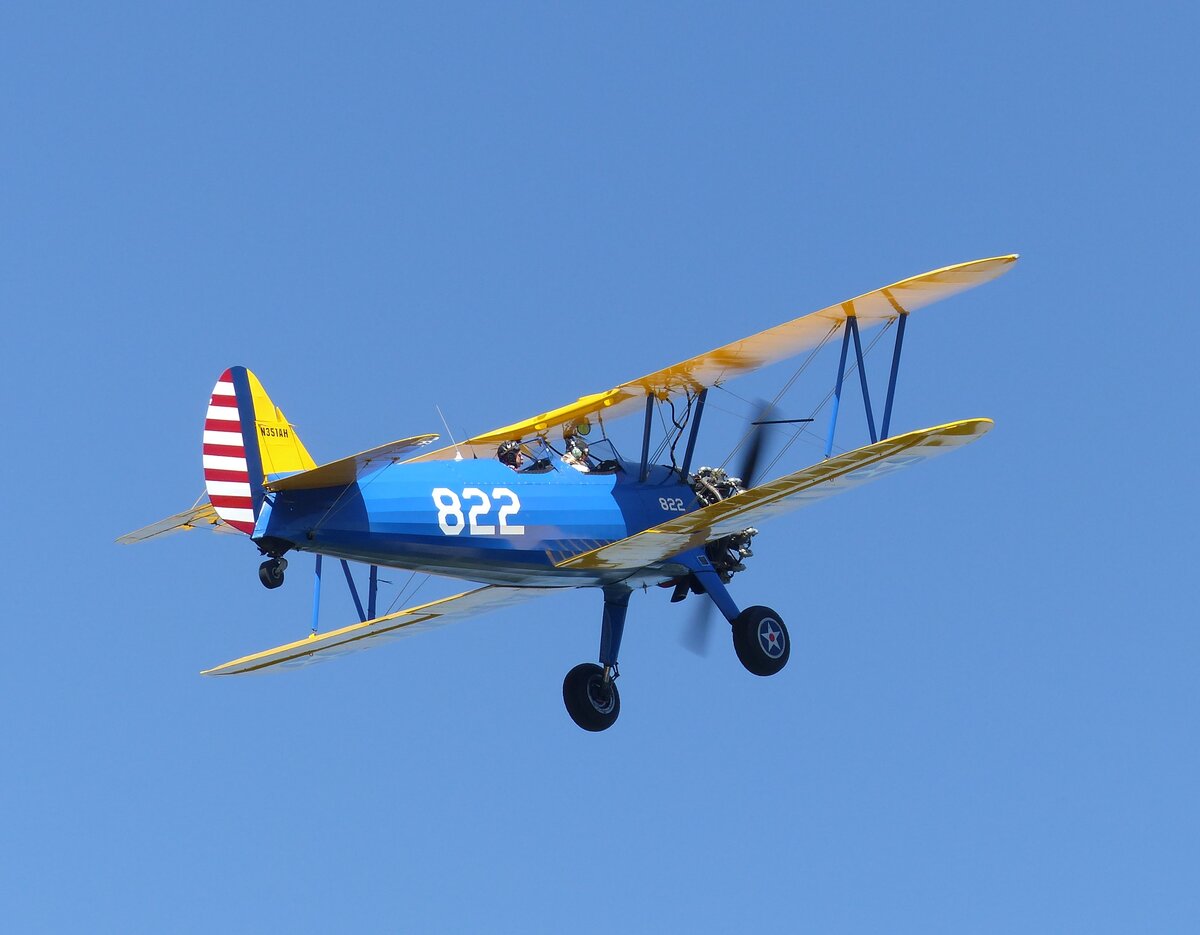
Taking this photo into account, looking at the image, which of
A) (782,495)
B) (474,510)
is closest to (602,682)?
(474,510)

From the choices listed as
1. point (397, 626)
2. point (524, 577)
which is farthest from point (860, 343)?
point (397, 626)

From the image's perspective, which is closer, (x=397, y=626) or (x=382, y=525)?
(x=382, y=525)

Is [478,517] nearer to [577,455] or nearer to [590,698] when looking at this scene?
[577,455]

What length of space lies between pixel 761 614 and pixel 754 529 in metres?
0.91

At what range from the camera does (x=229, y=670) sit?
853 inches

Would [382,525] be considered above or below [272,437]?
below

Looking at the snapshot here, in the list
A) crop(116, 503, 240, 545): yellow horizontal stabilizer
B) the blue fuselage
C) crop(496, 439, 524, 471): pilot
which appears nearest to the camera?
the blue fuselage

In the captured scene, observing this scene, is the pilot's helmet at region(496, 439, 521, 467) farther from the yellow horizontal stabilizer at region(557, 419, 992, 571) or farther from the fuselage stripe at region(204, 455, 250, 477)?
the fuselage stripe at region(204, 455, 250, 477)

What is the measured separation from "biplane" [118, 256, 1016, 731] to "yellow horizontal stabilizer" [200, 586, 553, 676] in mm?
33

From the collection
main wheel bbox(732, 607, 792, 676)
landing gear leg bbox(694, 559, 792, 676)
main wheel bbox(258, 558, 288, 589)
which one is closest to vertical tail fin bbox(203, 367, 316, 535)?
main wheel bbox(258, 558, 288, 589)

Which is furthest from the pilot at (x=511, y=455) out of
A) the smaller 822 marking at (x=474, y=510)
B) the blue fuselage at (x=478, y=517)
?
the smaller 822 marking at (x=474, y=510)

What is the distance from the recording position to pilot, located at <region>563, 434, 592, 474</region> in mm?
21234

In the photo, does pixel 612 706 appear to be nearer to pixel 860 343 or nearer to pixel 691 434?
pixel 691 434

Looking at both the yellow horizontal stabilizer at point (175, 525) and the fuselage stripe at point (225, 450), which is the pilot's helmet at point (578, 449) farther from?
the yellow horizontal stabilizer at point (175, 525)
